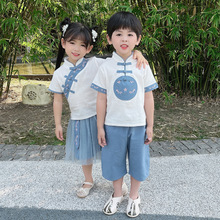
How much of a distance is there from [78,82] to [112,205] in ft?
2.93

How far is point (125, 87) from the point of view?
1.53m

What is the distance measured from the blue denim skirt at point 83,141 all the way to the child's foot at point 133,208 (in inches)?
16.0

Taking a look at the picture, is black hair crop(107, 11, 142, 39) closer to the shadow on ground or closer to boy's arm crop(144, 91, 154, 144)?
boy's arm crop(144, 91, 154, 144)

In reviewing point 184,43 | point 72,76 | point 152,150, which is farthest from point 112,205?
point 184,43

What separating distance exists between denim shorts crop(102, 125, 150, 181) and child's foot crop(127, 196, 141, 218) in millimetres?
206

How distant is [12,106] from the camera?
4363mm

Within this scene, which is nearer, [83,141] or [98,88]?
[98,88]

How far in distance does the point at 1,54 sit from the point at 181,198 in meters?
3.60

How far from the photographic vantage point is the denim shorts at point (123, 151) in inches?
64.0

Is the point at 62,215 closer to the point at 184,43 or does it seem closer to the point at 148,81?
the point at 148,81

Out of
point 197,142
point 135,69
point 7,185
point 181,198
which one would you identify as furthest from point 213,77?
point 7,185

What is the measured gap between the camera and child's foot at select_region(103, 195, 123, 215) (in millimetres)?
1776

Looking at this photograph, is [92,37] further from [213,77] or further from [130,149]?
[213,77]

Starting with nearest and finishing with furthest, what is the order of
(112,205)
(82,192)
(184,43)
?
(112,205)
(82,192)
(184,43)
